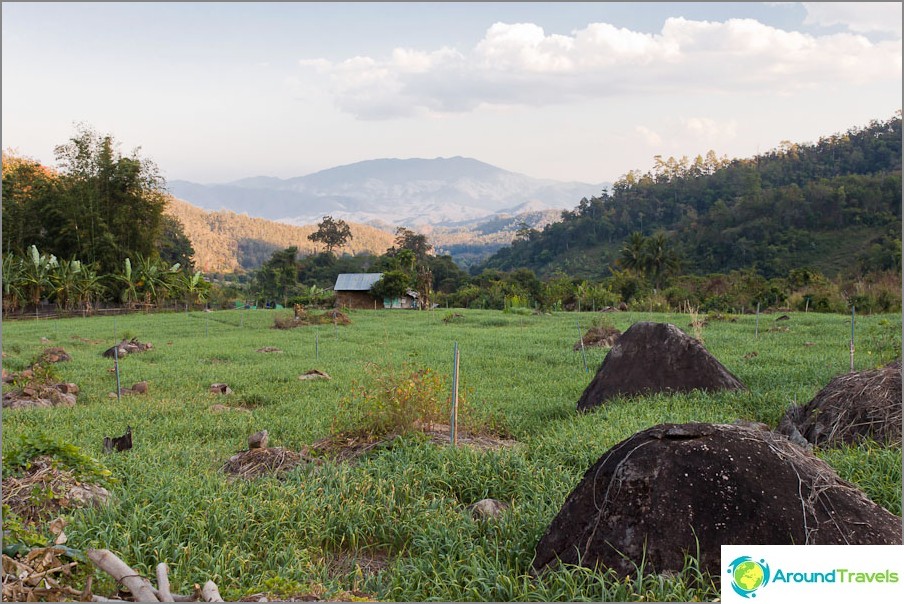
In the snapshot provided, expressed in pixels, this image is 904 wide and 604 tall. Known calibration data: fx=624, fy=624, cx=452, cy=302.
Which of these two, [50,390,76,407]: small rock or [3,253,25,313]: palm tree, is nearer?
[50,390,76,407]: small rock

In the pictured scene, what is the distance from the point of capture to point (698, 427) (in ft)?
10.3

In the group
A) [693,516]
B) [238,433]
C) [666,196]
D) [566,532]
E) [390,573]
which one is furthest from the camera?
[666,196]

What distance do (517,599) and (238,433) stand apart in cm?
455

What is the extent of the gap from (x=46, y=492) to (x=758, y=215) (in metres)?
58.7

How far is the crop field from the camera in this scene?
320 cm

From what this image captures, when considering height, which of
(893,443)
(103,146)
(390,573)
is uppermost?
(103,146)

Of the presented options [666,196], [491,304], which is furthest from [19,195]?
[666,196]

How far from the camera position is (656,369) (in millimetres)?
7652

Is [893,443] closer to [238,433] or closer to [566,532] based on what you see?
[566,532]

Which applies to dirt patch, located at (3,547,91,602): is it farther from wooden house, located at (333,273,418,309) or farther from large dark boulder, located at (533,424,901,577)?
wooden house, located at (333,273,418,309)

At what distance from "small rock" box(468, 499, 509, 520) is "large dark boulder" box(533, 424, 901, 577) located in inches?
27.5

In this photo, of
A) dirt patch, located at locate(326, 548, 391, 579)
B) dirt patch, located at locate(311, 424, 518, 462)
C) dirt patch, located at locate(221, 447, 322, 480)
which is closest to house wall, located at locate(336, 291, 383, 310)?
dirt patch, located at locate(311, 424, 518, 462)

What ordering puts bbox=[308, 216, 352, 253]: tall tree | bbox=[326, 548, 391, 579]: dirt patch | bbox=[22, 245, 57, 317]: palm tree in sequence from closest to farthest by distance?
bbox=[326, 548, 391, 579]: dirt patch → bbox=[22, 245, 57, 317]: palm tree → bbox=[308, 216, 352, 253]: tall tree

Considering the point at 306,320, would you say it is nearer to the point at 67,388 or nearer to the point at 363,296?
the point at 67,388
